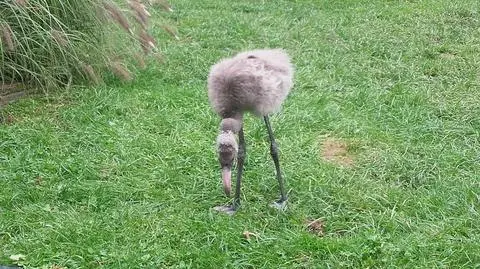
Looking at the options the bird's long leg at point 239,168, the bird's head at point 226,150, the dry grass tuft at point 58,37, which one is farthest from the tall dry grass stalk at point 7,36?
the bird's head at point 226,150

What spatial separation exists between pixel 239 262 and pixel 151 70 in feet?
11.8

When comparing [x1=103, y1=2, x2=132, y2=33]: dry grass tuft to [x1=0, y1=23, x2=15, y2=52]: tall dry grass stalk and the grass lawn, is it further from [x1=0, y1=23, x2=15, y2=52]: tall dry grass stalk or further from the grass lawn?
[x1=0, y1=23, x2=15, y2=52]: tall dry grass stalk

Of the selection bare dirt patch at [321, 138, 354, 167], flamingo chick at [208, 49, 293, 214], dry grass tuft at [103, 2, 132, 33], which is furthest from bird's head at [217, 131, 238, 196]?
dry grass tuft at [103, 2, 132, 33]

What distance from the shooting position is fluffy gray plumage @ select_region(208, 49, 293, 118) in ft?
12.7

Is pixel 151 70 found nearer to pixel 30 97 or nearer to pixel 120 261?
pixel 30 97

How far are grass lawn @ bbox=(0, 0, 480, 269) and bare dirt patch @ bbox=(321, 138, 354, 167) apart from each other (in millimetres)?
19

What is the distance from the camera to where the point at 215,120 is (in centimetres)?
559

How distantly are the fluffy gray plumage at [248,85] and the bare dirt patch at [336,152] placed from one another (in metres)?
0.94

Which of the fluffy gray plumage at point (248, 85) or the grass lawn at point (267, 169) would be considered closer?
the grass lawn at point (267, 169)

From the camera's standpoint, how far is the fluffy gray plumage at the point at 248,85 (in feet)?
12.7

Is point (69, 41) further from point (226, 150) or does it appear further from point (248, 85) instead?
point (226, 150)

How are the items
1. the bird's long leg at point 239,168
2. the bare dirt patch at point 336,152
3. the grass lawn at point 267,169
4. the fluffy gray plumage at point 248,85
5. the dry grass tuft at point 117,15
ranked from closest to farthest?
1. the grass lawn at point 267,169
2. the fluffy gray plumage at point 248,85
3. the bird's long leg at point 239,168
4. the bare dirt patch at point 336,152
5. the dry grass tuft at point 117,15

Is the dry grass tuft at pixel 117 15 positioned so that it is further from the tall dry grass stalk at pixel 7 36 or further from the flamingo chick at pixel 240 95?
the flamingo chick at pixel 240 95

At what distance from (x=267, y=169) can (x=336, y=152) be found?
25.1 inches
